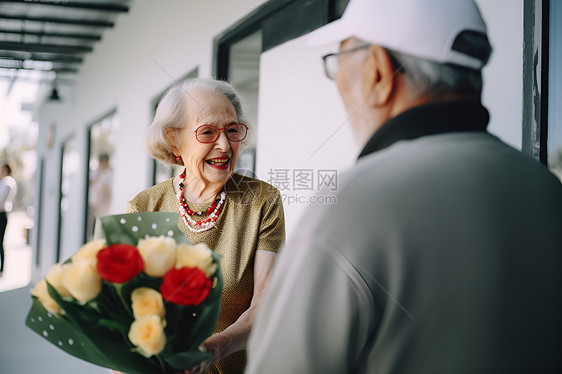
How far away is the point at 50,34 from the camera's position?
1133 millimetres

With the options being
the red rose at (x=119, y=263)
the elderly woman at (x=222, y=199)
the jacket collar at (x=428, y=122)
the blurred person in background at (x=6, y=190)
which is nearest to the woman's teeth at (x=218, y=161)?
the elderly woman at (x=222, y=199)

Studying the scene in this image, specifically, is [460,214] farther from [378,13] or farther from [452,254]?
[378,13]

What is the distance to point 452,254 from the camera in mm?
Result: 368

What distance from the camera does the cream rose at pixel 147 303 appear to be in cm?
47

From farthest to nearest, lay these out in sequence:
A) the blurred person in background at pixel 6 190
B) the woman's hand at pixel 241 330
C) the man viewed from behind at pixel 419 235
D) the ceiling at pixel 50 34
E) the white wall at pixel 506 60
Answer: the ceiling at pixel 50 34 → the blurred person in background at pixel 6 190 → the white wall at pixel 506 60 → the woman's hand at pixel 241 330 → the man viewed from behind at pixel 419 235

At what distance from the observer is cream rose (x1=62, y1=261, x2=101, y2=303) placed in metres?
0.46

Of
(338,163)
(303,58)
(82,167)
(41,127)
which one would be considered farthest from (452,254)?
(41,127)

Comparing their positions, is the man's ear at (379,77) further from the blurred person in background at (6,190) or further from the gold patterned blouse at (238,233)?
the blurred person in background at (6,190)

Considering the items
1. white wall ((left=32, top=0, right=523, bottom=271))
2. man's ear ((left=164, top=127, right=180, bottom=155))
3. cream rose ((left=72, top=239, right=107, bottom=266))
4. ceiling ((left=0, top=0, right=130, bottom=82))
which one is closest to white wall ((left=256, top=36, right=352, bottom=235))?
white wall ((left=32, top=0, right=523, bottom=271))

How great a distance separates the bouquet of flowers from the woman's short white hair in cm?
25

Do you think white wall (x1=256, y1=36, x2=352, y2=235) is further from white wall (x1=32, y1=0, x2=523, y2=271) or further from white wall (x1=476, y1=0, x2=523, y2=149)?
white wall (x1=476, y1=0, x2=523, y2=149)

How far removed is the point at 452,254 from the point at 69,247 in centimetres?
80

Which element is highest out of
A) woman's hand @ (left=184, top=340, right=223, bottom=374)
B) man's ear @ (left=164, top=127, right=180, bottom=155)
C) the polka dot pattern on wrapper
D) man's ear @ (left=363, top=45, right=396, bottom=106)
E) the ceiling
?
the ceiling

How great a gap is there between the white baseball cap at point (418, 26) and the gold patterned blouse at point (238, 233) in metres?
0.35
